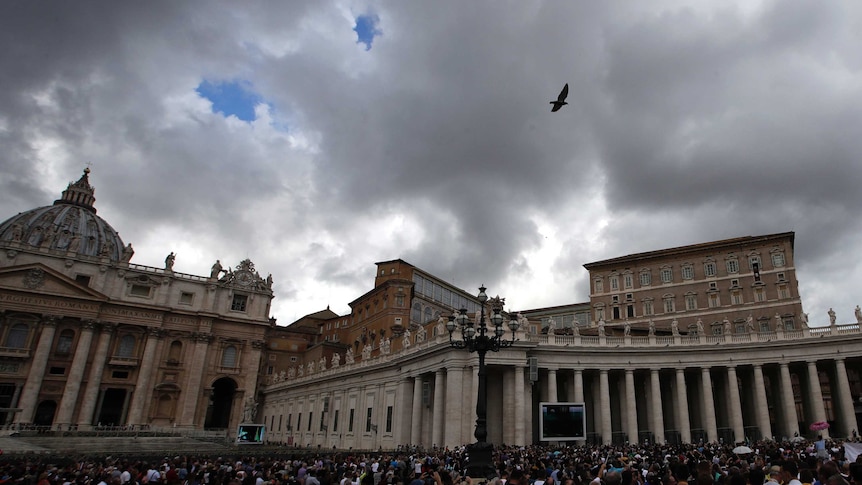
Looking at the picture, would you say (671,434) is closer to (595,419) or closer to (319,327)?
(595,419)

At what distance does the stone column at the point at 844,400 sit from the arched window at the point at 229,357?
68.6 meters

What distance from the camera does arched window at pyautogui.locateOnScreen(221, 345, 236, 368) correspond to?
74562mm

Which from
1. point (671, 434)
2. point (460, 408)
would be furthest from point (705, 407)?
point (460, 408)

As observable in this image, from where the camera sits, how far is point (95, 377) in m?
64.4

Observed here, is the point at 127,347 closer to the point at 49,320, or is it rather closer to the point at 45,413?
the point at 49,320

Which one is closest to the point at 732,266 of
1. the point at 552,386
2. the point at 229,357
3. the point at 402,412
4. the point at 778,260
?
the point at 778,260

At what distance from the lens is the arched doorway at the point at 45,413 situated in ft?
203

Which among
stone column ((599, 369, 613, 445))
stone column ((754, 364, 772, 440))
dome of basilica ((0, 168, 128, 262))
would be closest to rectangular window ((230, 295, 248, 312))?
dome of basilica ((0, 168, 128, 262))

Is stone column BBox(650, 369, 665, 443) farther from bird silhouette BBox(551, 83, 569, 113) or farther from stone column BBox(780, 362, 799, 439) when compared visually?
bird silhouette BBox(551, 83, 569, 113)

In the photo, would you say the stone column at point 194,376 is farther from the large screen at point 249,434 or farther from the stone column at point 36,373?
the large screen at point 249,434

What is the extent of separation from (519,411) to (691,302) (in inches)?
1357

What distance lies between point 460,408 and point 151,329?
49.8 metres

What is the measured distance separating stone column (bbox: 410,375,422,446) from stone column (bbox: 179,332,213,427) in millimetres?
39439

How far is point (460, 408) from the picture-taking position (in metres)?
38.1
